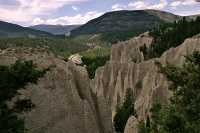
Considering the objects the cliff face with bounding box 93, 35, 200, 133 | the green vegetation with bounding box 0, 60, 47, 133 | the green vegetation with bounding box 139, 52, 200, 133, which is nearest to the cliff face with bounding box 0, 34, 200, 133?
the green vegetation with bounding box 139, 52, 200, 133

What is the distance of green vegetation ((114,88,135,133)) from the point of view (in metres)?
83.7

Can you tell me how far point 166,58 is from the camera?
294ft

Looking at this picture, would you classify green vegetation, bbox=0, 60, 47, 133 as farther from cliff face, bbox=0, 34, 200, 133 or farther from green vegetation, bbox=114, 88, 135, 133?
green vegetation, bbox=114, 88, 135, 133

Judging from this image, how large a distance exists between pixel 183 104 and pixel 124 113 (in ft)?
196

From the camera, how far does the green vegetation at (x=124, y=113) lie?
275 ft

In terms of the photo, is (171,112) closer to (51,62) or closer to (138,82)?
(51,62)

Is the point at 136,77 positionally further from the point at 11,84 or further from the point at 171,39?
the point at 11,84

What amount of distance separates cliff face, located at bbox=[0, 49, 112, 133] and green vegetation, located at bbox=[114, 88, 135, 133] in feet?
176

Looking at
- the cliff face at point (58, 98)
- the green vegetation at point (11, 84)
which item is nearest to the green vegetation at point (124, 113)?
the cliff face at point (58, 98)

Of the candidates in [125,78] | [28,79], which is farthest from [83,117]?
[125,78]

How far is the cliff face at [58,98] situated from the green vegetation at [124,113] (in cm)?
5361

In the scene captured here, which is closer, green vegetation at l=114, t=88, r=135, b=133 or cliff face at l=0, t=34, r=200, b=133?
cliff face at l=0, t=34, r=200, b=133

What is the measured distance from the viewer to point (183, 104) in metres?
28.2

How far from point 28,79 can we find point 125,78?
308 ft
